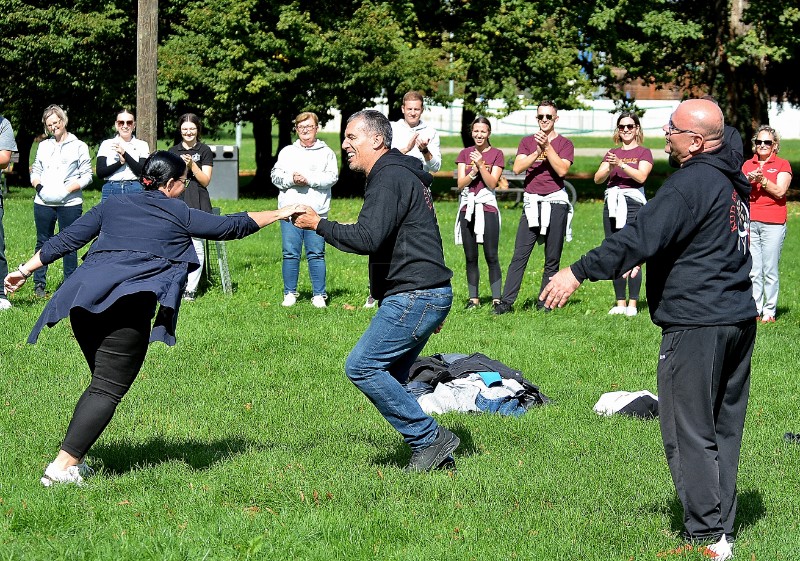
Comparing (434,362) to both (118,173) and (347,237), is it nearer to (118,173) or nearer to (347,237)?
(347,237)

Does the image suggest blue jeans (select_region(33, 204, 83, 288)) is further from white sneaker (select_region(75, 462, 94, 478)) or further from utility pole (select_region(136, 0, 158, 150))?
white sneaker (select_region(75, 462, 94, 478))

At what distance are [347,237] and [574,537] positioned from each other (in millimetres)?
2043

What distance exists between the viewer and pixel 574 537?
5.43 meters

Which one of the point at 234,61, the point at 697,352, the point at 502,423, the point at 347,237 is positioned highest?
the point at 234,61

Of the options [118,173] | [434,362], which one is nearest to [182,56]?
[118,173]

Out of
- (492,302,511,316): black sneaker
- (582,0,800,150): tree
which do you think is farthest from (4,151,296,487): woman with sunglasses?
(582,0,800,150): tree

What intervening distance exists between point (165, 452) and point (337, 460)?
114 centimetres

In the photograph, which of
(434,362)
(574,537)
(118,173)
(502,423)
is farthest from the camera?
(118,173)

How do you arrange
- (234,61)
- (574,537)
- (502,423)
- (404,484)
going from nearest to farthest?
(574,537)
(404,484)
(502,423)
(234,61)

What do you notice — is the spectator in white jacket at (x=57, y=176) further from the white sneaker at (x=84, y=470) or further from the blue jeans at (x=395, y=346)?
the blue jeans at (x=395, y=346)

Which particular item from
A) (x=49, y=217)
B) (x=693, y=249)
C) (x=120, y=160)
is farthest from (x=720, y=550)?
(x=49, y=217)

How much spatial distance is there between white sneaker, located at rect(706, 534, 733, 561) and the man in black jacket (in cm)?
184

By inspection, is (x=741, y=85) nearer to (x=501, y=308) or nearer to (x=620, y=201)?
(x=620, y=201)

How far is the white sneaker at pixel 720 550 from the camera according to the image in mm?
5080
